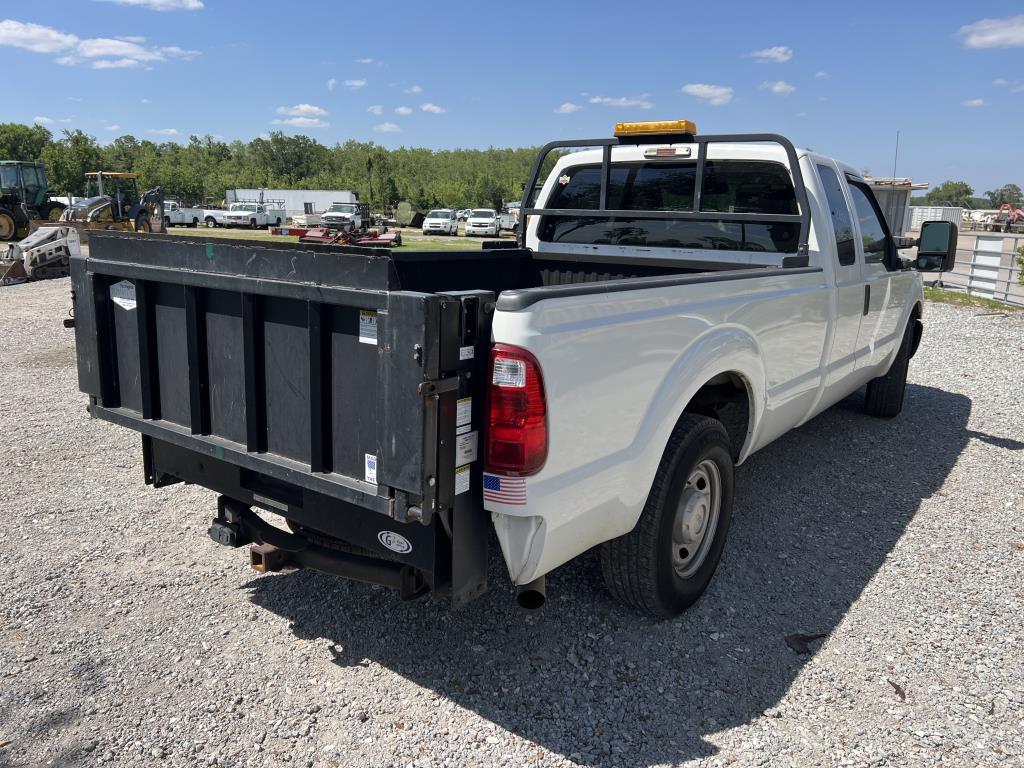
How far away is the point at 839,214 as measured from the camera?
4895 millimetres

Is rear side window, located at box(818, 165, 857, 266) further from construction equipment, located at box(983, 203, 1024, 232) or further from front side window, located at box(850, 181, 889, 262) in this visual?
construction equipment, located at box(983, 203, 1024, 232)

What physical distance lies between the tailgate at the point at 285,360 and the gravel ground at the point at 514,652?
0.80 metres

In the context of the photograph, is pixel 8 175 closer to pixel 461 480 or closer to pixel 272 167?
pixel 461 480

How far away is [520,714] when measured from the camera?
9.48 feet

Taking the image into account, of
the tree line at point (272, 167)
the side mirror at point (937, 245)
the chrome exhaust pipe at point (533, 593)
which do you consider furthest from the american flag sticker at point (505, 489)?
the tree line at point (272, 167)

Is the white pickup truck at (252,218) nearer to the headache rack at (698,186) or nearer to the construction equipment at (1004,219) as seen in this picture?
the headache rack at (698,186)

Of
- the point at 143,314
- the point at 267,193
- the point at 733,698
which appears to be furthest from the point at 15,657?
the point at 267,193

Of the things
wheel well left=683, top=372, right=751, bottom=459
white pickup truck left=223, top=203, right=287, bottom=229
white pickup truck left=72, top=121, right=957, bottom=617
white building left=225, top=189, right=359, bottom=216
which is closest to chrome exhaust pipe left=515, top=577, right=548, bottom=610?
white pickup truck left=72, top=121, right=957, bottom=617

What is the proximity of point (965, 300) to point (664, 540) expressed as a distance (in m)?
15.0

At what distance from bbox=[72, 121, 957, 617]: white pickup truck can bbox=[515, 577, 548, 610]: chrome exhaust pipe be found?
0.5 inches

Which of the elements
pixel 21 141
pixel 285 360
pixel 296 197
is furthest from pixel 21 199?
pixel 21 141

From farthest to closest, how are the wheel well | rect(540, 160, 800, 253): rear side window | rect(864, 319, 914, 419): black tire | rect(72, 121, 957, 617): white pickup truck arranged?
rect(864, 319, 914, 419): black tire, rect(540, 160, 800, 253): rear side window, the wheel well, rect(72, 121, 957, 617): white pickup truck

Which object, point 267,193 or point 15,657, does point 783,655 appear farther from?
point 267,193

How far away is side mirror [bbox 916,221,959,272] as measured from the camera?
589 cm
